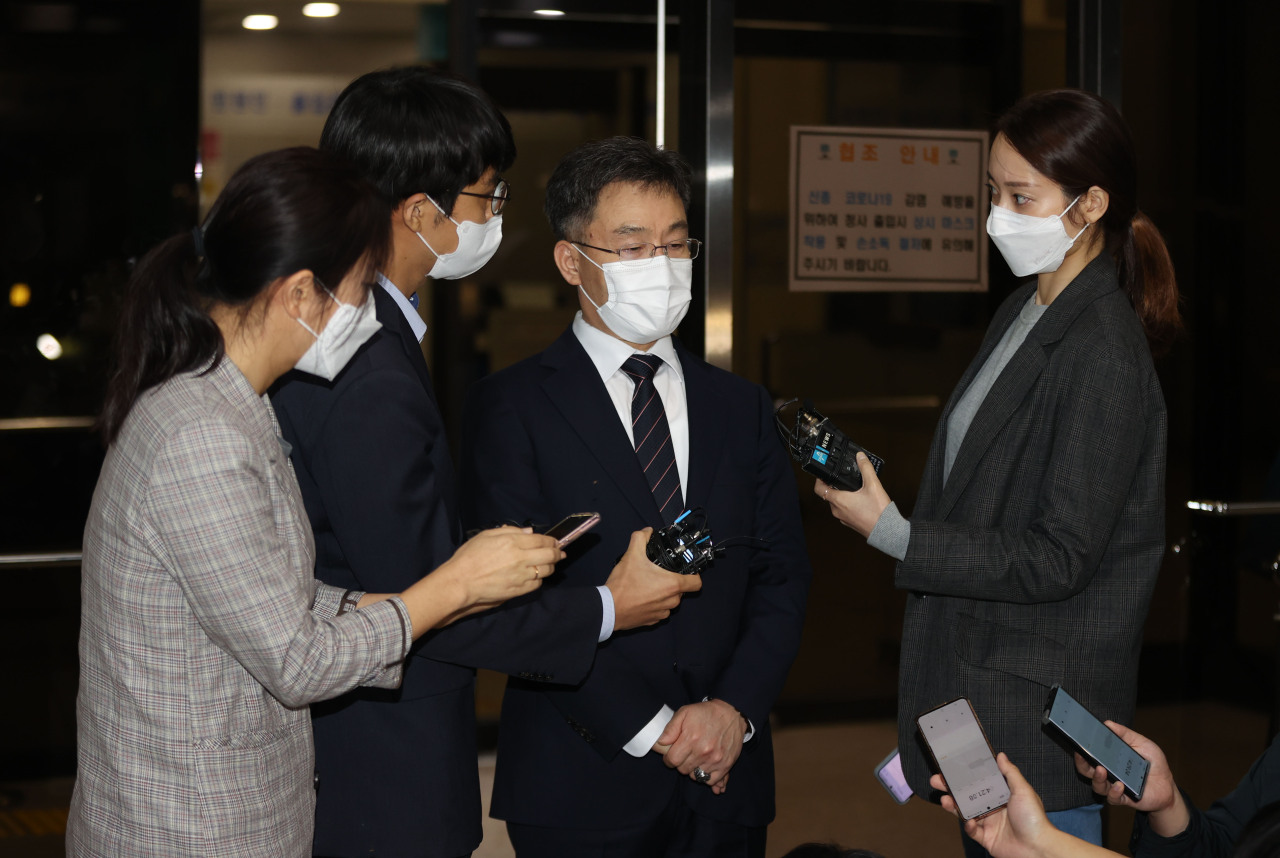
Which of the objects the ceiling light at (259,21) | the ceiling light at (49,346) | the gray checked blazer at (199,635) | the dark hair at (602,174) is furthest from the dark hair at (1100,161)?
the ceiling light at (259,21)

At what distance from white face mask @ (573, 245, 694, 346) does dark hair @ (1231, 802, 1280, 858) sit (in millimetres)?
1266

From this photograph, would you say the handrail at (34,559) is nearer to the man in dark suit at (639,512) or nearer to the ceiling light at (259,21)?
the man in dark suit at (639,512)

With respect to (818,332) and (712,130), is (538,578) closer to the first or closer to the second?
(712,130)

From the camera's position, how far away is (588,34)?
3.60 metres

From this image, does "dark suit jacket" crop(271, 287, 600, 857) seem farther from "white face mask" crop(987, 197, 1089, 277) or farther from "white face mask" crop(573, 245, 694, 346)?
"white face mask" crop(987, 197, 1089, 277)

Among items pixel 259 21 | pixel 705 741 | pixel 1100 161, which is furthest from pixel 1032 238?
pixel 259 21

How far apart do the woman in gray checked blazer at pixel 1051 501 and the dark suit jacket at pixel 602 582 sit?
22cm

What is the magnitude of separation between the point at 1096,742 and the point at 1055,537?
1.15ft

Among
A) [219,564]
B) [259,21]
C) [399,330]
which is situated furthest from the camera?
[259,21]

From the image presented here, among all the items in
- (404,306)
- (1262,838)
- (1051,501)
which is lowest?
(1262,838)

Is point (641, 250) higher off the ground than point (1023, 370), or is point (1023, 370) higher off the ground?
point (641, 250)

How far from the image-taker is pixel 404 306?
6.26 ft

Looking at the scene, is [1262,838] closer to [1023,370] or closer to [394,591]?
[1023,370]

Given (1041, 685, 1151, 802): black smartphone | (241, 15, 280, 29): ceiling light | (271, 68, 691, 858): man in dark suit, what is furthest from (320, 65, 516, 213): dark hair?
(241, 15, 280, 29): ceiling light
